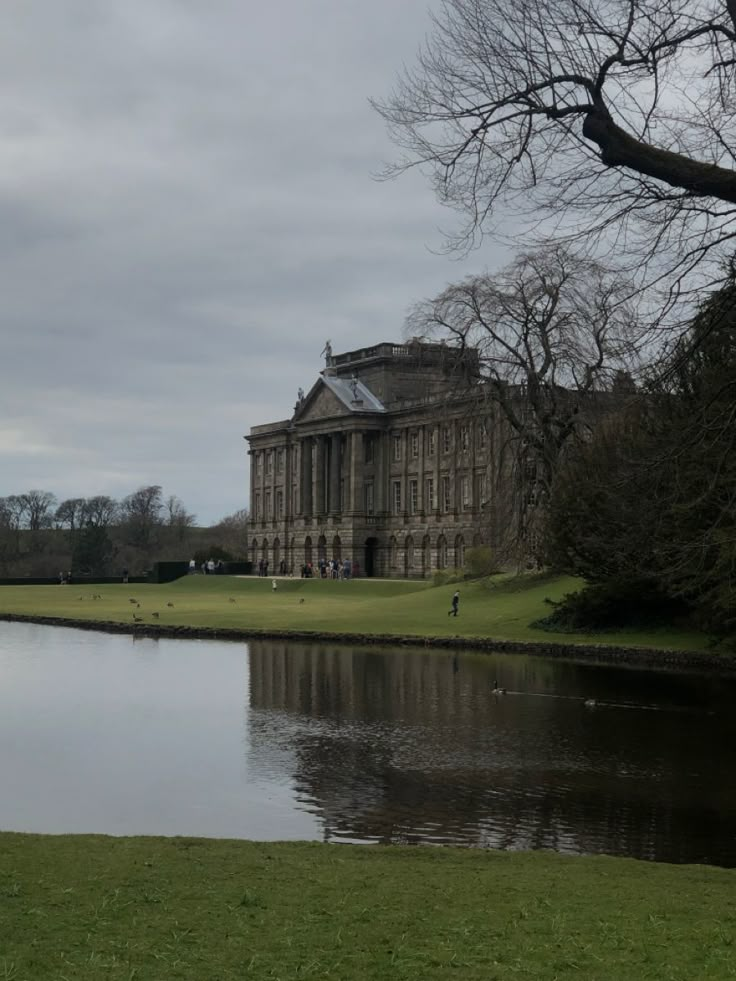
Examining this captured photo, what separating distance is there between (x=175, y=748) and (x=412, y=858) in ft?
33.1

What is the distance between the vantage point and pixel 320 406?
107 metres

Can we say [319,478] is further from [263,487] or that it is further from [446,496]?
[446,496]

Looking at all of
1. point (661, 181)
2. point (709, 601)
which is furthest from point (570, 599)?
point (661, 181)

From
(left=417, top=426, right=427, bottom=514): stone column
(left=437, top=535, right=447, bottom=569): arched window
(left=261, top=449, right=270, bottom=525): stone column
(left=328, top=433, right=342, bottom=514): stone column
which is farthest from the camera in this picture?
(left=261, top=449, right=270, bottom=525): stone column

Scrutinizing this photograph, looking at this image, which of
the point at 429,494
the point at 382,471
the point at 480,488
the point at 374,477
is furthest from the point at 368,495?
the point at 480,488

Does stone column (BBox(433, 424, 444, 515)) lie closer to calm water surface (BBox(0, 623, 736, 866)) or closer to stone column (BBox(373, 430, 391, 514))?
stone column (BBox(373, 430, 391, 514))

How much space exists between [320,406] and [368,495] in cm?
937

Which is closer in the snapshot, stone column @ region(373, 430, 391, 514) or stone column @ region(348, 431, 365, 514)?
stone column @ region(373, 430, 391, 514)

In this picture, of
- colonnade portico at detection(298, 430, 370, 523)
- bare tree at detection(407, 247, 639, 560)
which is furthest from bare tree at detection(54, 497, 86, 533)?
bare tree at detection(407, 247, 639, 560)

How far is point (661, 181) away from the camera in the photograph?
496 inches

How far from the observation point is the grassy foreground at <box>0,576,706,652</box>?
43.2 m

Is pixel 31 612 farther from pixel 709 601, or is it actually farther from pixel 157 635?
pixel 709 601

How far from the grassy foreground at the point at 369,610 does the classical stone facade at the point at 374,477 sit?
15811 mm

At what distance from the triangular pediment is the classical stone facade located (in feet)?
0.35
